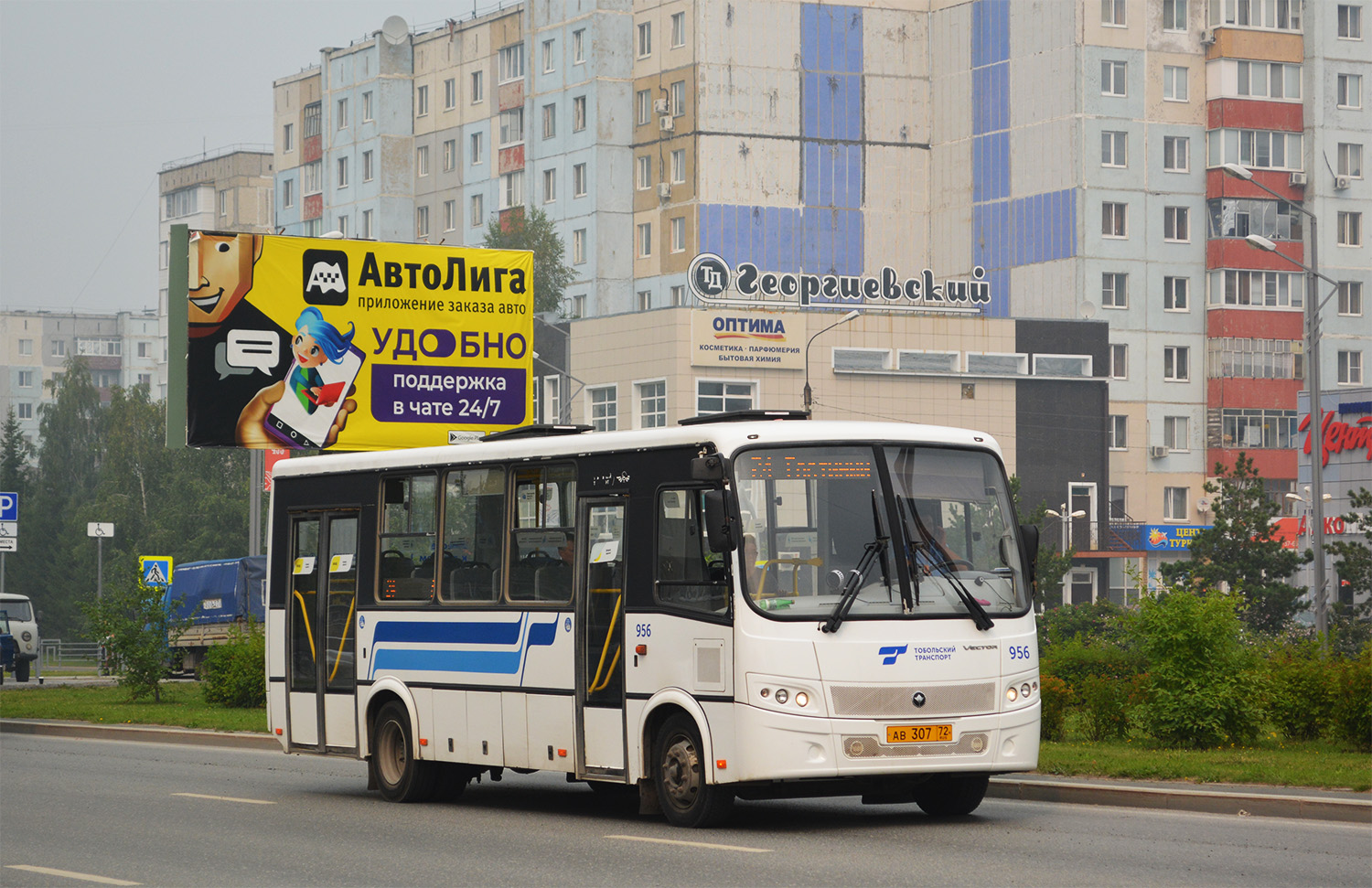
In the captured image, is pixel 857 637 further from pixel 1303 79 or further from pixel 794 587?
pixel 1303 79

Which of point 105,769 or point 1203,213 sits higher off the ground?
point 1203,213

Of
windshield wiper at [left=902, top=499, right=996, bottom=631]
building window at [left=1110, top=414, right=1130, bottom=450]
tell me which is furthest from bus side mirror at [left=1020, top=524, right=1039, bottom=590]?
building window at [left=1110, top=414, right=1130, bottom=450]

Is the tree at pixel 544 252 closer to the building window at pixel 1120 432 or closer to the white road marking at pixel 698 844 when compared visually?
the building window at pixel 1120 432

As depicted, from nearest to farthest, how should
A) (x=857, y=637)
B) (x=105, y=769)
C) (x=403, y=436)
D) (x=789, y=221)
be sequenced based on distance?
(x=857, y=637) → (x=105, y=769) → (x=403, y=436) → (x=789, y=221)

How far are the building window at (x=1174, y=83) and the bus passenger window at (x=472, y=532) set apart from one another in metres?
89.2

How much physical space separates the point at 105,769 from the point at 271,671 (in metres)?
3.49

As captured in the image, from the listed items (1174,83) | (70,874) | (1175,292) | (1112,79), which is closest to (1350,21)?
(1174,83)

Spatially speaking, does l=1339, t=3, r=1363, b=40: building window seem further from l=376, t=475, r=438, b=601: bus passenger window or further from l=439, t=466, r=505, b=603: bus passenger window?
l=439, t=466, r=505, b=603: bus passenger window

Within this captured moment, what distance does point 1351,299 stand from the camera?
4031 inches

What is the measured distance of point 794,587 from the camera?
568 inches

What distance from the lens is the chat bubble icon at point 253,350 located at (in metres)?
31.0

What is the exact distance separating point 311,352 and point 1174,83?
256 feet

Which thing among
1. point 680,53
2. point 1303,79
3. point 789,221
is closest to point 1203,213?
point 1303,79

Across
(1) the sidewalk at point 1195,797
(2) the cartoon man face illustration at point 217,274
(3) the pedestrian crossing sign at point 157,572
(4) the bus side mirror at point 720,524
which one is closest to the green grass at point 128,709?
(3) the pedestrian crossing sign at point 157,572
